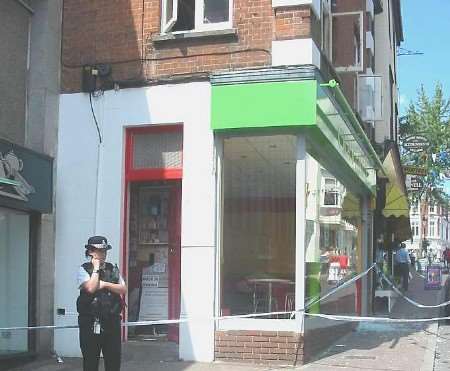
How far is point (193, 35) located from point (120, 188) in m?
2.34

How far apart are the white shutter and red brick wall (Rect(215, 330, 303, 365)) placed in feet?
14.0

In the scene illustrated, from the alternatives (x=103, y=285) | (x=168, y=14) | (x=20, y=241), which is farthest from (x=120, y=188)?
(x=103, y=285)

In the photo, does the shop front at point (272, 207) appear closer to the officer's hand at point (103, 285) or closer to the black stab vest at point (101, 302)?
the black stab vest at point (101, 302)

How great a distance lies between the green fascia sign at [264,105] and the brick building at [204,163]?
0.06 ft

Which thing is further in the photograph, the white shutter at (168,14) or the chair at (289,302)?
the white shutter at (168,14)

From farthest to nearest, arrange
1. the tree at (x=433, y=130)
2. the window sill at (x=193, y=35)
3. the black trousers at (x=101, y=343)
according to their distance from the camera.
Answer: the tree at (x=433, y=130) → the window sill at (x=193, y=35) → the black trousers at (x=101, y=343)

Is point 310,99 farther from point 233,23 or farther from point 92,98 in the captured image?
point 92,98

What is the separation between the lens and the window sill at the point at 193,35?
8875 millimetres

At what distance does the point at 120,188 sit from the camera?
9.27 m

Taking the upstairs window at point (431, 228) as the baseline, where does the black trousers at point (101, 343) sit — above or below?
below

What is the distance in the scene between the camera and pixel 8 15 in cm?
884

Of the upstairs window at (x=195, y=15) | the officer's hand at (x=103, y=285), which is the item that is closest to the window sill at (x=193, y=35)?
the upstairs window at (x=195, y=15)

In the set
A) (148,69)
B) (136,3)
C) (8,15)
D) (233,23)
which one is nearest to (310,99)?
(233,23)

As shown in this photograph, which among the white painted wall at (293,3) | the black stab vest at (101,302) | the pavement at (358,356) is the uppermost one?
the white painted wall at (293,3)
